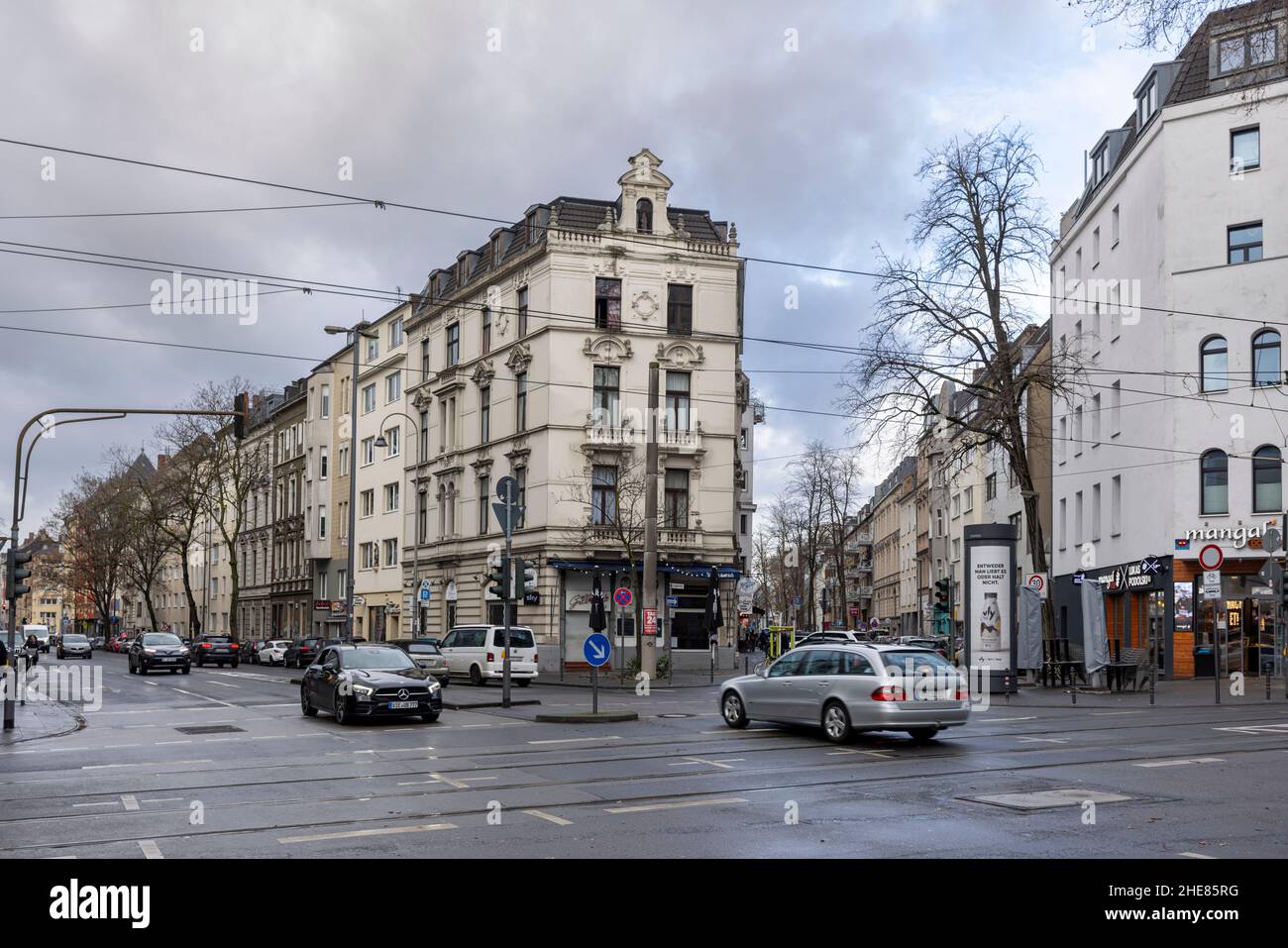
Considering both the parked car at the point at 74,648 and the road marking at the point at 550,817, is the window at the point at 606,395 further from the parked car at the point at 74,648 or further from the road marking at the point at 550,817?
the parked car at the point at 74,648

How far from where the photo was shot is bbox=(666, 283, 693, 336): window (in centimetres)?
4912

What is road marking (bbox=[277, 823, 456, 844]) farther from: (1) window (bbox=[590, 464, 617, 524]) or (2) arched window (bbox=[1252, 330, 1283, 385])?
(1) window (bbox=[590, 464, 617, 524])

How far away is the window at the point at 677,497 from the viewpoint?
4841 cm

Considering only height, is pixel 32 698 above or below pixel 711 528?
below

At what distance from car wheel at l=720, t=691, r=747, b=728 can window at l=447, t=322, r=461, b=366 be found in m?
37.1

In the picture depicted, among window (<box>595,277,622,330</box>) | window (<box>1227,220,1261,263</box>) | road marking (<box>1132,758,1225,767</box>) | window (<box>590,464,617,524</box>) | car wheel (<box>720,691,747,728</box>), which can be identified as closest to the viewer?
road marking (<box>1132,758,1225,767</box>)

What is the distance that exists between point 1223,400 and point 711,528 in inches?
738

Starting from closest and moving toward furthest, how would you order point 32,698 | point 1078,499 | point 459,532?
point 32,698, point 1078,499, point 459,532

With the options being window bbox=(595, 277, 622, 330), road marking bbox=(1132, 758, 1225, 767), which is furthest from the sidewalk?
window bbox=(595, 277, 622, 330)

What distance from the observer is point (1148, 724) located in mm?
21281

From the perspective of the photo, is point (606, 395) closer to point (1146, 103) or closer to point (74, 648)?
point (1146, 103)

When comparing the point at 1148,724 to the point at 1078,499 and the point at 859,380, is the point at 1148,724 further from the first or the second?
the point at 1078,499

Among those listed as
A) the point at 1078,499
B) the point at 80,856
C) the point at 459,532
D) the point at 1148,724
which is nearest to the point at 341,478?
the point at 459,532

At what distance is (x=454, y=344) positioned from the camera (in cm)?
5688
